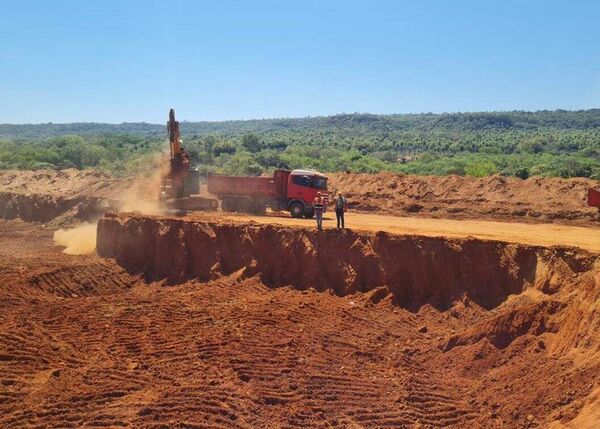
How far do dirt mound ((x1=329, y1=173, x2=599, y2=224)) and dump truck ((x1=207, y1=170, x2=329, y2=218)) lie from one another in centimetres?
501

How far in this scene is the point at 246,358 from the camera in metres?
16.2

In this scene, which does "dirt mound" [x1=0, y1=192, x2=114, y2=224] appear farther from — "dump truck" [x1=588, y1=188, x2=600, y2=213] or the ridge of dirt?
"dump truck" [x1=588, y1=188, x2=600, y2=213]

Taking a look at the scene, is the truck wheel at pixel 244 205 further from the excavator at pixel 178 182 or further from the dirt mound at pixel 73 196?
the dirt mound at pixel 73 196

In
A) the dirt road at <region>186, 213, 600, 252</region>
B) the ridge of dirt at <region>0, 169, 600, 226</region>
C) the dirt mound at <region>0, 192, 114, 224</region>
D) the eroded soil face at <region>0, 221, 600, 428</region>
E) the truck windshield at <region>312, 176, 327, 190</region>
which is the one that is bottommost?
the eroded soil face at <region>0, 221, 600, 428</region>

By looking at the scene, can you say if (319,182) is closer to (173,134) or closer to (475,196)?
(173,134)

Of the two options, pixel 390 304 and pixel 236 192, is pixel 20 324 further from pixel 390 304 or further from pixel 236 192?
→ pixel 236 192

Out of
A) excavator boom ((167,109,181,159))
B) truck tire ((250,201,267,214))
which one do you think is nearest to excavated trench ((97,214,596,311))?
excavator boom ((167,109,181,159))

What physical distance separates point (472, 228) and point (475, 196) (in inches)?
342

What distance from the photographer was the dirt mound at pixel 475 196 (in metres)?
31.2

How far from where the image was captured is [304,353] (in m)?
16.7

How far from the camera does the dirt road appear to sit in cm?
2270

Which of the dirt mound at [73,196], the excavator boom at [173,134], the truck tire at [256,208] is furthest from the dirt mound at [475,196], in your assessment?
the dirt mound at [73,196]

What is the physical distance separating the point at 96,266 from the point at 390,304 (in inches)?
456

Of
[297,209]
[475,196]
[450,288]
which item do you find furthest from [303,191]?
[450,288]
